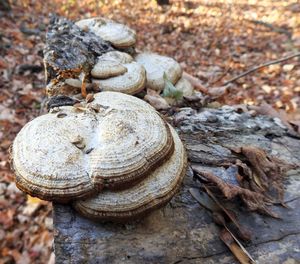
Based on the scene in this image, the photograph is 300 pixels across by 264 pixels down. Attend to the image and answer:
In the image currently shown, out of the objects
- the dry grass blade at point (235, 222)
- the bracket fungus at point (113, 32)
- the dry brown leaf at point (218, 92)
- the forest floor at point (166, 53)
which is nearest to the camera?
the dry grass blade at point (235, 222)

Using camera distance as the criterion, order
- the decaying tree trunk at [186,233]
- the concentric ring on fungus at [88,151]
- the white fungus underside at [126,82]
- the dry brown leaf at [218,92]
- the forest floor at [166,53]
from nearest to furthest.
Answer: the concentric ring on fungus at [88,151] < the decaying tree trunk at [186,233] < the white fungus underside at [126,82] < the forest floor at [166,53] < the dry brown leaf at [218,92]

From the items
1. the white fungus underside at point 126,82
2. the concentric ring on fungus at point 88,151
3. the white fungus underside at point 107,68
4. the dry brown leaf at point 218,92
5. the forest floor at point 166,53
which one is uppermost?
the concentric ring on fungus at point 88,151

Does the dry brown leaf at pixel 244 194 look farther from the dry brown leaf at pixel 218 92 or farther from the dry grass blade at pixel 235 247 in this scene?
the dry brown leaf at pixel 218 92

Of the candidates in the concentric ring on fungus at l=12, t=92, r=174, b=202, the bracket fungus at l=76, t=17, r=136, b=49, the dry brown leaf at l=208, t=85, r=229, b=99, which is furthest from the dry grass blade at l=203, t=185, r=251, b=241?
the dry brown leaf at l=208, t=85, r=229, b=99

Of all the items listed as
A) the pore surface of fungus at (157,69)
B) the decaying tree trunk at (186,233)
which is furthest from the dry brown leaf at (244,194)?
the pore surface of fungus at (157,69)

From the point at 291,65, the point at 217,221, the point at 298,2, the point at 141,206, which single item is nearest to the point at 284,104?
the point at 291,65

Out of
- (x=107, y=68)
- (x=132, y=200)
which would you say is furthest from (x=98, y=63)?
(x=132, y=200)

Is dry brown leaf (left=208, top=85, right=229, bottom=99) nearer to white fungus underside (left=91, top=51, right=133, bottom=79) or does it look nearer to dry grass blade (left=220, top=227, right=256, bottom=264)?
white fungus underside (left=91, top=51, right=133, bottom=79)
